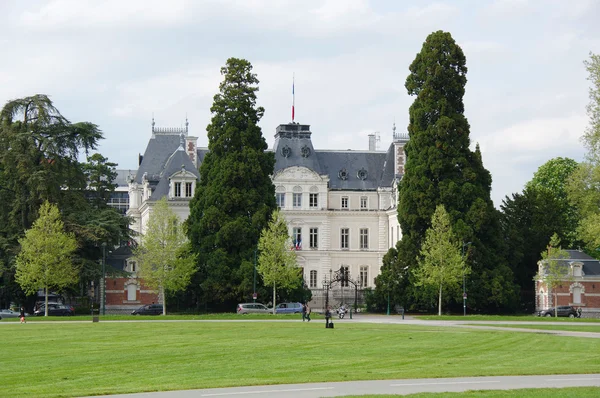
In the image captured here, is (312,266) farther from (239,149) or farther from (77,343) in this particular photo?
(77,343)

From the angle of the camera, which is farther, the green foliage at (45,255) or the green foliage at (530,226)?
the green foliage at (530,226)

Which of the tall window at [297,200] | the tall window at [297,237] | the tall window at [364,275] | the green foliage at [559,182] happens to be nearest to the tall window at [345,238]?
the tall window at [364,275]

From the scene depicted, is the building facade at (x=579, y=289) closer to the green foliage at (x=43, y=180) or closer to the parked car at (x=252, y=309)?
the parked car at (x=252, y=309)

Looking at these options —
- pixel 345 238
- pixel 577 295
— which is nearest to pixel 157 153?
pixel 345 238

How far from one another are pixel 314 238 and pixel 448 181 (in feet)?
79.4

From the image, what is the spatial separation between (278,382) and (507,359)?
10.2 m

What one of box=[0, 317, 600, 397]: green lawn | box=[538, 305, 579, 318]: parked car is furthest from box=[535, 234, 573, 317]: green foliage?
box=[0, 317, 600, 397]: green lawn

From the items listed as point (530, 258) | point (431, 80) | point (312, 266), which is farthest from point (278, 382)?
point (312, 266)

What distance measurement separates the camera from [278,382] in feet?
72.8

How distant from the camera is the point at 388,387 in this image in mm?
21500

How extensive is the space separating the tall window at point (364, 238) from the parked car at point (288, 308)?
81.9 feet

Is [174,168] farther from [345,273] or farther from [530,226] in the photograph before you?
[530,226]

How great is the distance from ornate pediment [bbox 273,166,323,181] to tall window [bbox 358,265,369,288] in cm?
1062

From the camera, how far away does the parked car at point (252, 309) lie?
69.2m
